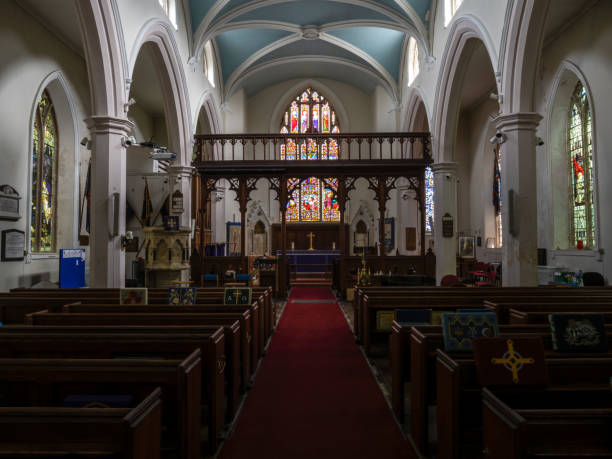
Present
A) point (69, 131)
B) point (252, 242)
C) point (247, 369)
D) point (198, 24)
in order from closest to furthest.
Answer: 1. point (247, 369)
2. point (69, 131)
3. point (198, 24)
4. point (252, 242)

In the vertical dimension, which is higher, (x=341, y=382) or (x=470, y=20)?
(x=470, y=20)

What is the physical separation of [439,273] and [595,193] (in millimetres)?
3766

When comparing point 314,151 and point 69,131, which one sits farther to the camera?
point 314,151

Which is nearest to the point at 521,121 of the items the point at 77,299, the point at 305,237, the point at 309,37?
the point at 77,299

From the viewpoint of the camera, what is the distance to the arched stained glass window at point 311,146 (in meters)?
18.7

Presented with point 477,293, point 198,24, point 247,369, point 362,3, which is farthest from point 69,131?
point 477,293

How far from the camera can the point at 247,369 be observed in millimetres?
4066

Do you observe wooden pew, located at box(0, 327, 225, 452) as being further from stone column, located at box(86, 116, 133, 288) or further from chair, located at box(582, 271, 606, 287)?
chair, located at box(582, 271, 606, 287)

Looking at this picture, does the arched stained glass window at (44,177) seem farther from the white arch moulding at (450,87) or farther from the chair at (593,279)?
the chair at (593,279)

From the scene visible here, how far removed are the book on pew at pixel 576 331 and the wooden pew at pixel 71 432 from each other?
233cm

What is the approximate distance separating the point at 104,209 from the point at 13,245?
93.0 inches

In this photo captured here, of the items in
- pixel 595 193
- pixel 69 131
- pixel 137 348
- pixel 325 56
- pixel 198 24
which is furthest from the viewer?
pixel 325 56

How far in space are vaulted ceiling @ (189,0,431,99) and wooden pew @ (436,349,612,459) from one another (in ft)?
36.1

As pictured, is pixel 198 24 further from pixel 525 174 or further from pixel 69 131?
pixel 525 174
